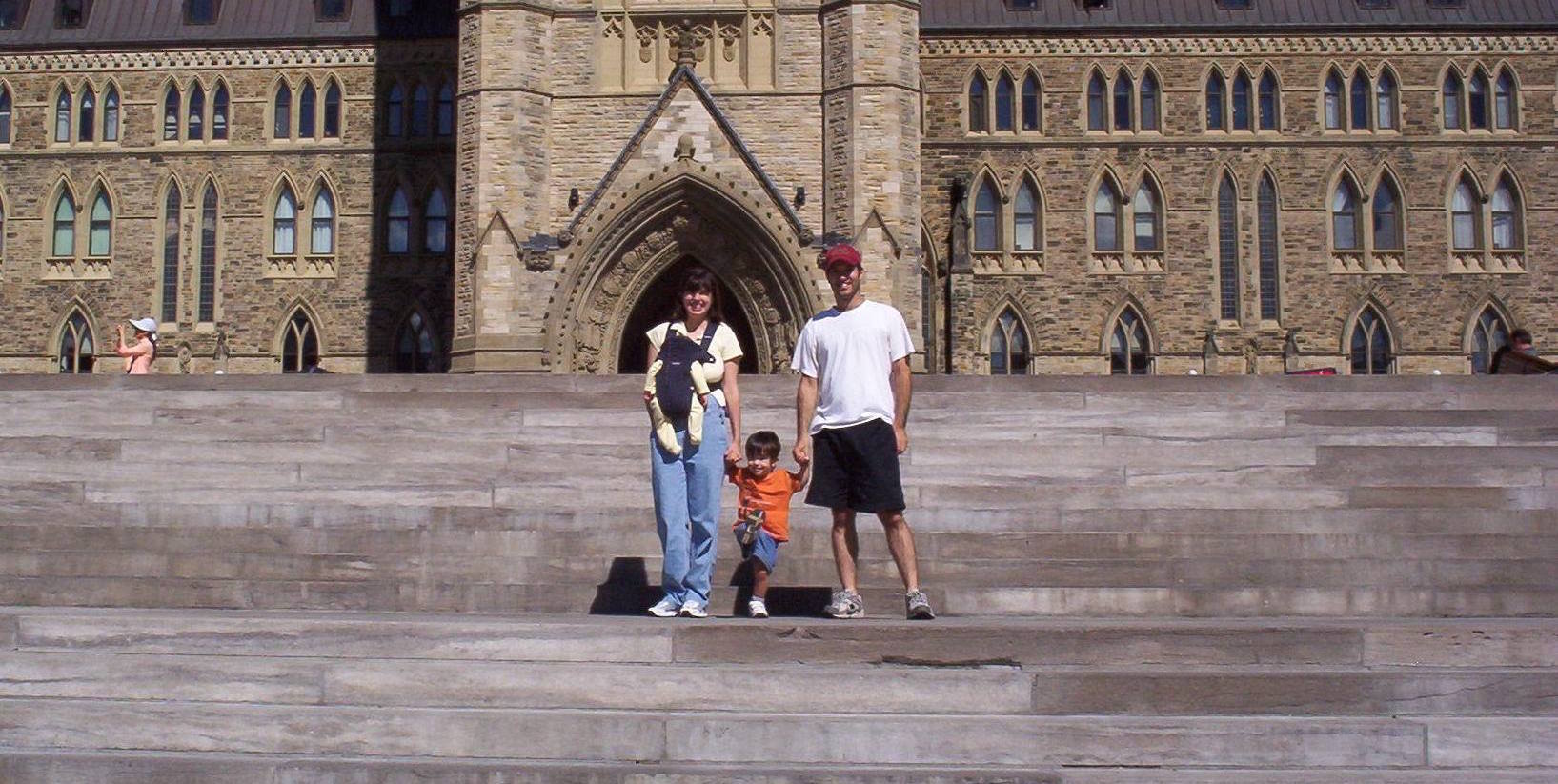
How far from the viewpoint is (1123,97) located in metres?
33.6

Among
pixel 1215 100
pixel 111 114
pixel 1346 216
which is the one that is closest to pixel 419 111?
pixel 111 114

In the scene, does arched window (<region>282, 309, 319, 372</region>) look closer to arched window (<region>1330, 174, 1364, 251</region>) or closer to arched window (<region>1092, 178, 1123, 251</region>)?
arched window (<region>1092, 178, 1123, 251</region>)

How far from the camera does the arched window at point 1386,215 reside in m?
33.2

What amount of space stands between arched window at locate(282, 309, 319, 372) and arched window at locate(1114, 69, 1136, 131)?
56.9 ft

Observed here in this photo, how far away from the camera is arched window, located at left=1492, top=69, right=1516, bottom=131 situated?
33406 mm

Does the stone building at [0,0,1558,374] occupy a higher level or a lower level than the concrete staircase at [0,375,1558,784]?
higher

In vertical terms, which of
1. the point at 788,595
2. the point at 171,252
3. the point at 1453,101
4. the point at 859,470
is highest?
the point at 1453,101

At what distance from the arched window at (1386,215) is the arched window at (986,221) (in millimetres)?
7736

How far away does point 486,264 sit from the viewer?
25.3 meters

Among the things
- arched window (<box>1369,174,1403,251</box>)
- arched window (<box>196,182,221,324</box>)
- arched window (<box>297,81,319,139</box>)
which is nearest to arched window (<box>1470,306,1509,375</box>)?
arched window (<box>1369,174,1403,251</box>)

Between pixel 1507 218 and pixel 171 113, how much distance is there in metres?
28.3

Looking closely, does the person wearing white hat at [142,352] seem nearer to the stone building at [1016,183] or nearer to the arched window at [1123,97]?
the stone building at [1016,183]

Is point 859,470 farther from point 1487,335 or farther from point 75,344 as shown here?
point 75,344

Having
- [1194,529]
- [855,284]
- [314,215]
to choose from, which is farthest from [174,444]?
[314,215]
